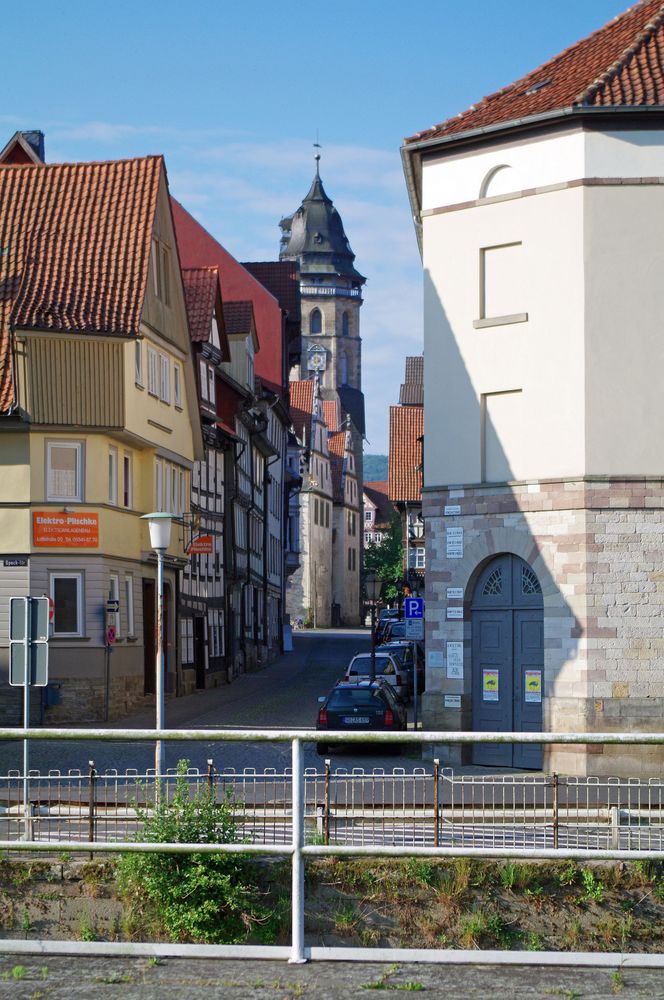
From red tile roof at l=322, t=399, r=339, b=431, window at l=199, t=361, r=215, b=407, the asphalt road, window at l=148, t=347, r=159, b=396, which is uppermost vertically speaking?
red tile roof at l=322, t=399, r=339, b=431

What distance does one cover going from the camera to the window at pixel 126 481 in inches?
1486

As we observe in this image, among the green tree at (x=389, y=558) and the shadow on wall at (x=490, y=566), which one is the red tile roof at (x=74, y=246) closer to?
the shadow on wall at (x=490, y=566)

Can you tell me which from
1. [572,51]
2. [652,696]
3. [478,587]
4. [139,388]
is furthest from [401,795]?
[139,388]

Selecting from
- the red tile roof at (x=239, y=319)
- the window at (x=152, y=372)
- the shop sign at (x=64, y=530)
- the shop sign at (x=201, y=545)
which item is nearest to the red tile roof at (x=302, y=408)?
the red tile roof at (x=239, y=319)

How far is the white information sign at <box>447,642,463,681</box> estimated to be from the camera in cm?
2631

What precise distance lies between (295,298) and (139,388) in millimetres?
37327

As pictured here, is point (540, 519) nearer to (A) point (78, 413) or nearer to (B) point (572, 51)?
(B) point (572, 51)

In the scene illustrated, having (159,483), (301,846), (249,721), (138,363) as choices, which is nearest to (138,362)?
(138,363)

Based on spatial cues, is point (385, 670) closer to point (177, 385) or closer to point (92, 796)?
point (177, 385)

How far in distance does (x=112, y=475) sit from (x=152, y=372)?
12.1ft

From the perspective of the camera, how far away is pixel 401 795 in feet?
43.5

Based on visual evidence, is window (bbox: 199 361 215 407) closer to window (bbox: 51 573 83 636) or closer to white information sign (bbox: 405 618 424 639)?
white information sign (bbox: 405 618 424 639)

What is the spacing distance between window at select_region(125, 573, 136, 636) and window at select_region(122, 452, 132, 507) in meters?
1.74

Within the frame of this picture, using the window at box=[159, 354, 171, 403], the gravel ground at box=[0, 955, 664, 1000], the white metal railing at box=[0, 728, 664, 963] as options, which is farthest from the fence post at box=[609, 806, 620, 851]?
the window at box=[159, 354, 171, 403]
